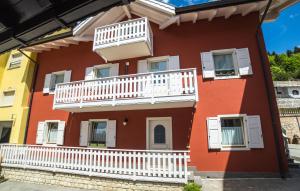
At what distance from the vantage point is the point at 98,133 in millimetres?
11195

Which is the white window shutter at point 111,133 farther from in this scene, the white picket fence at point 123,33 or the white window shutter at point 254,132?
the white window shutter at point 254,132

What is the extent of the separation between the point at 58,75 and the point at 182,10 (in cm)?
913

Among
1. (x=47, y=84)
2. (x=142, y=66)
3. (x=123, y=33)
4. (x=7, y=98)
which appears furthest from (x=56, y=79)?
(x=142, y=66)

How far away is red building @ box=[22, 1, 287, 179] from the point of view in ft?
28.3

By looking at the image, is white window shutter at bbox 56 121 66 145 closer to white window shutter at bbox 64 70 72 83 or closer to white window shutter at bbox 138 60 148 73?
white window shutter at bbox 64 70 72 83

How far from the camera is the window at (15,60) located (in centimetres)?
1470

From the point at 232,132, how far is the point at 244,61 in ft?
11.3

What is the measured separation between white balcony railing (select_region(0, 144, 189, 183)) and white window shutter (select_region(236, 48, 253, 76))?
475cm

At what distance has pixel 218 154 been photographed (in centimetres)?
878

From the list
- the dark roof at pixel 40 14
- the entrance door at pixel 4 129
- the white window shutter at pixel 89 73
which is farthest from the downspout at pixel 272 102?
the entrance door at pixel 4 129

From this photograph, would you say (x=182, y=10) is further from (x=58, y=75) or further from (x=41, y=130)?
(x=41, y=130)

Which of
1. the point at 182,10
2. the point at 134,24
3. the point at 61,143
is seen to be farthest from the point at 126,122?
the point at 182,10

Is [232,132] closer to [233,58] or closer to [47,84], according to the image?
[233,58]

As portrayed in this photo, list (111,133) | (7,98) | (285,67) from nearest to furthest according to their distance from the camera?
(111,133), (7,98), (285,67)
